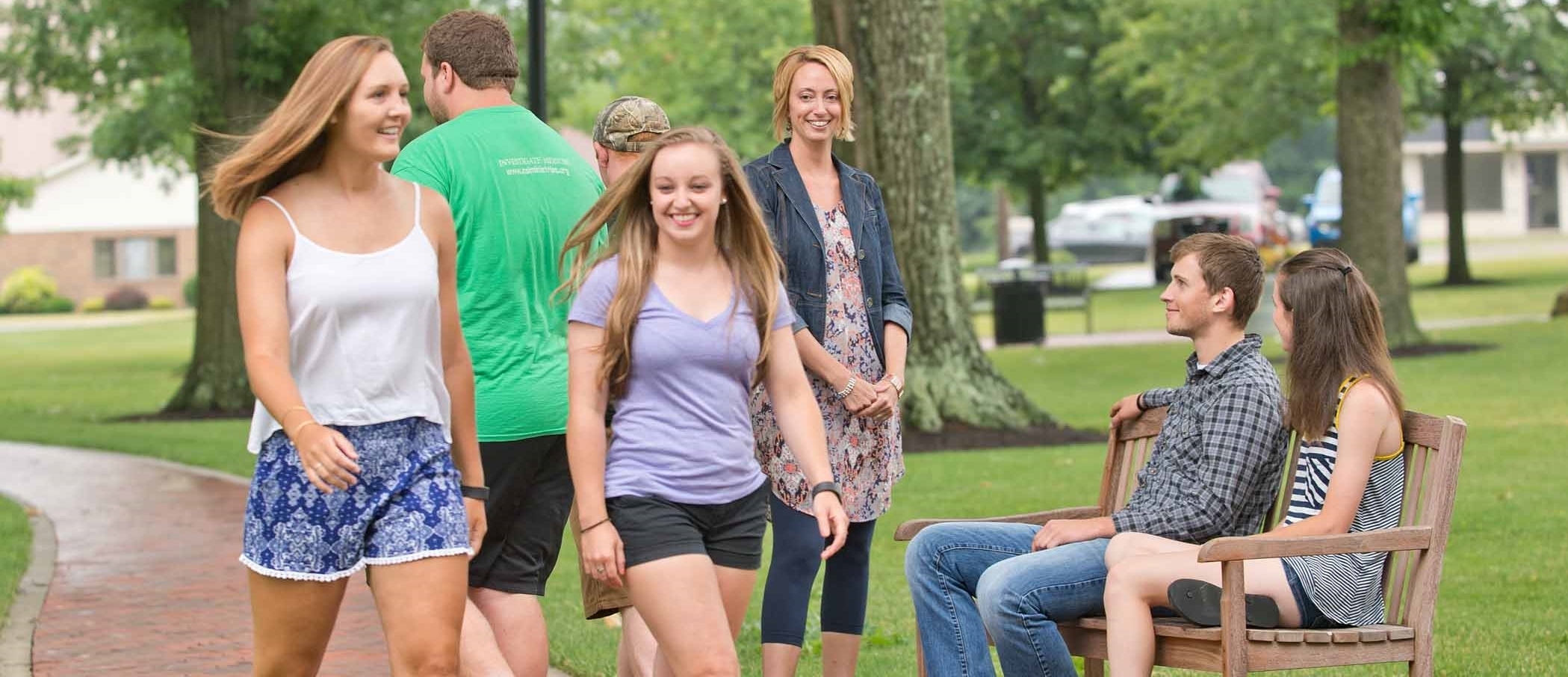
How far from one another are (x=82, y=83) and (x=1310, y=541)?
25.2m

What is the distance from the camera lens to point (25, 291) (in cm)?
6166

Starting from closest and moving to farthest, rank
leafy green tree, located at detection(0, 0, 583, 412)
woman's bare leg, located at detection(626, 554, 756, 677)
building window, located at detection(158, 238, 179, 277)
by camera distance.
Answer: woman's bare leg, located at detection(626, 554, 756, 677), leafy green tree, located at detection(0, 0, 583, 412), building window, located at detection(158, 238, 179, 277)

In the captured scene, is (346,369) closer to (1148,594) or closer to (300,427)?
(300,427)

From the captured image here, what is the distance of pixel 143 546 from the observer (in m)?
10.1

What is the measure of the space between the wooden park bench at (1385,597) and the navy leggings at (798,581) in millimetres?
714

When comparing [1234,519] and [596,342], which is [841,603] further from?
[596,342]

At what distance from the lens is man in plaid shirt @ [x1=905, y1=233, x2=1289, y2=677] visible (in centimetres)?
475

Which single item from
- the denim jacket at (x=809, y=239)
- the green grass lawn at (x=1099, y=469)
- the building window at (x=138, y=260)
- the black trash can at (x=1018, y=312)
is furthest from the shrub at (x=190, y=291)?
the denim jacket at (x=809, y=239)

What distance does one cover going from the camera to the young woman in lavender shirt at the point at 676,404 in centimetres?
402

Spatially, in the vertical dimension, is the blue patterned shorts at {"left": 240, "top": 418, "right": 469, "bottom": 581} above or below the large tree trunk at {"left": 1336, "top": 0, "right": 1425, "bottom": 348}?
below

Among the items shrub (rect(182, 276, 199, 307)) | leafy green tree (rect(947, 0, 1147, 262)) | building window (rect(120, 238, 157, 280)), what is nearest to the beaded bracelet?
leafy green tree (rect(947, 0, 1147, 262))

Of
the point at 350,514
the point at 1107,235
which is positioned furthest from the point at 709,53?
the point at 350,514

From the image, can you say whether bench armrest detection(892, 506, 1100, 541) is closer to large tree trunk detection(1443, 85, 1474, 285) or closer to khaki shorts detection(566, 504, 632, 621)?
khaki shorts detection(566, 504, 632, 621)

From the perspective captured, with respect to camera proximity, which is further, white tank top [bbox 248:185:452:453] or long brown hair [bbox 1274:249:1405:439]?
long brown hair [bbox 1274:249:1405:439]
